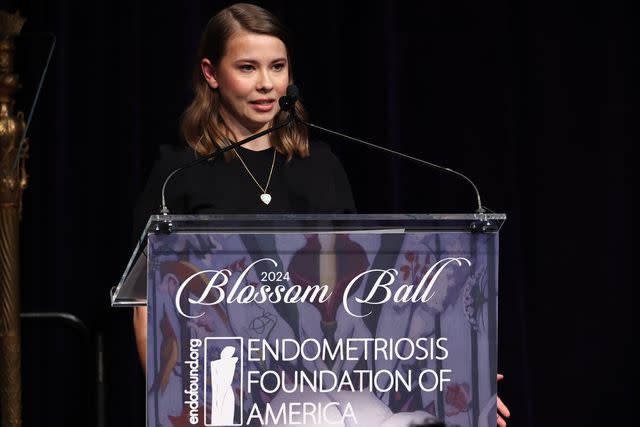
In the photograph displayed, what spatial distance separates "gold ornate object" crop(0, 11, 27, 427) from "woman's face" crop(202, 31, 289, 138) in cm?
52

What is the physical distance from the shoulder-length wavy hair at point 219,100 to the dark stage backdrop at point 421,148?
0.79 meters

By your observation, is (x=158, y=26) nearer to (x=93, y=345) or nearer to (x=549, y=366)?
(x=93, y=345)

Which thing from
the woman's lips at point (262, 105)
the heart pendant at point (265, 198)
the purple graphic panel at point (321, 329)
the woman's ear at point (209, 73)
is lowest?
the purple graphic panel at point (321, 329)

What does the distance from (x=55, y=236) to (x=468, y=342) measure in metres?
1.73

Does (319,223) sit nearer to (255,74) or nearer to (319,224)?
(319,224)

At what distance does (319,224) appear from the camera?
1.19 metres

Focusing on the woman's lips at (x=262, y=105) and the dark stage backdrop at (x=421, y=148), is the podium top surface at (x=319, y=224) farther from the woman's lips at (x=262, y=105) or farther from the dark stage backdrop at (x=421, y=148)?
the dark stage backdrop at (x=421, y=148)

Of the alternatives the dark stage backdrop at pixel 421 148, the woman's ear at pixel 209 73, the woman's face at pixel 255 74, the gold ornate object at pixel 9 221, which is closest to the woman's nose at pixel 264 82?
the woman's face at pixel 255 74

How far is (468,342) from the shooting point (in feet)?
3.91

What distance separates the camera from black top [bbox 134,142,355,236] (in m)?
1.83

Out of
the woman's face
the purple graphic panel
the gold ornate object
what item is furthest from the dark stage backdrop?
the purple graphic panel

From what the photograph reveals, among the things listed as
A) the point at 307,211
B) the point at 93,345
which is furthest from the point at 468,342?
the point at 93,345

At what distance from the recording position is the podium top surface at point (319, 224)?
118cm

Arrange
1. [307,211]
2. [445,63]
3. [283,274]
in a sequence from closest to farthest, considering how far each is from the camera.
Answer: [283,274] < [307,211] < [445,63]
